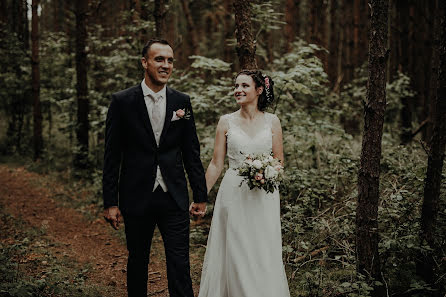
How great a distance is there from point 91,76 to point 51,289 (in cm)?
1016

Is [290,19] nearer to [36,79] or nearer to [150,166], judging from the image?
[36,79]

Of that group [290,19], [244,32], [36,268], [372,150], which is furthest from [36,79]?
[372,150]

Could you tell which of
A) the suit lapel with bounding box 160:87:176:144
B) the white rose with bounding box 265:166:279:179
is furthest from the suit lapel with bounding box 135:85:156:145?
the white rose with bounding box 265:166:279:179

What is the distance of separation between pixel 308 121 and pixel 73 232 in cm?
504

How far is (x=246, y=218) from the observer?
13.5ft

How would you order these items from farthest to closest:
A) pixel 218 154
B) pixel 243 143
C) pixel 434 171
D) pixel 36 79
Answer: pixel 36 79
pixel 218 154
pixel 243 143
pixel 434 171

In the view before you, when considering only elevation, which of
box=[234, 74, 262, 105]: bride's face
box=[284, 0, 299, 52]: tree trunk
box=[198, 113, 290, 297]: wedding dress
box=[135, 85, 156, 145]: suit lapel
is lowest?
box=[198, 113, 290, 297]: wedding dress

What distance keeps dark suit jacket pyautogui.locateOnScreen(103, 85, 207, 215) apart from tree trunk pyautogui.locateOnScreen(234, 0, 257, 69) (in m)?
2.65

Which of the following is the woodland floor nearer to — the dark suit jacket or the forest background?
the forest background

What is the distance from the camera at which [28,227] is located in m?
7.36

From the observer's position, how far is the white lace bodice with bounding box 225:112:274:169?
427 centimetres

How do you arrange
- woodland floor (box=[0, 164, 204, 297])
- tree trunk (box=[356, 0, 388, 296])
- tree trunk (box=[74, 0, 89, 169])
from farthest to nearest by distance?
tree trunk (box=[74, 0, 89, 169]) → woodland floor (box=[0, 164, 204, 297]) → tree trunk (box=[356, 0, 388, 296])

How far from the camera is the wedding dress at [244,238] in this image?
3951mm

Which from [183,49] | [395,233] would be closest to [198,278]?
[395,233]
